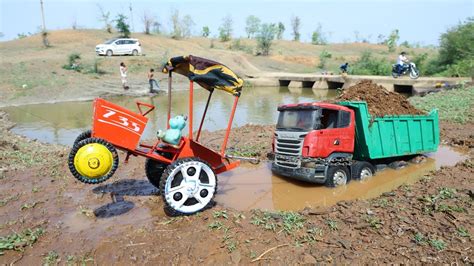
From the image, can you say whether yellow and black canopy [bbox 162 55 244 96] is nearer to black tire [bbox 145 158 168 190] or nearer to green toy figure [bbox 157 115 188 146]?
green toy figure [bbox 157 115 188 146]

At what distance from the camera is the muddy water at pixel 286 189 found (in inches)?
284

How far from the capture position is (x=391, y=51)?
63688 millimetres

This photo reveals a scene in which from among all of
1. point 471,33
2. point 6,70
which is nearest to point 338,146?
point 6,70

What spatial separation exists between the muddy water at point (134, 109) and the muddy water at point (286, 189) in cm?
654

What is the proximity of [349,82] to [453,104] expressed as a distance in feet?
42.3

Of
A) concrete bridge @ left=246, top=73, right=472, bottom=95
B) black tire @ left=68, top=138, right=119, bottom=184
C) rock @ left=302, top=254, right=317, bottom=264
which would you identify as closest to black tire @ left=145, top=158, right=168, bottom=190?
black tire @ left=68, top=138, right=119, bottom=184

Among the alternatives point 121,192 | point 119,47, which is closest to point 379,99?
point 121,192

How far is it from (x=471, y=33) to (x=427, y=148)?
27.4 meters

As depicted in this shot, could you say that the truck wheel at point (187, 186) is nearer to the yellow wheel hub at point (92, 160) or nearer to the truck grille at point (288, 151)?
the yellow wheel hub at point (92, 160)

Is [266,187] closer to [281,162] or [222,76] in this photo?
[281,162]

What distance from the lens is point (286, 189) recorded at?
7988 millimetres

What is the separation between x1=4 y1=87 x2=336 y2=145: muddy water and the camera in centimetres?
1518

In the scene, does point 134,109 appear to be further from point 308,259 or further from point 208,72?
point 308,259

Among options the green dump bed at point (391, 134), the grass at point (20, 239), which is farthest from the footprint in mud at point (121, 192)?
the green dump bed at point (391, 134)
